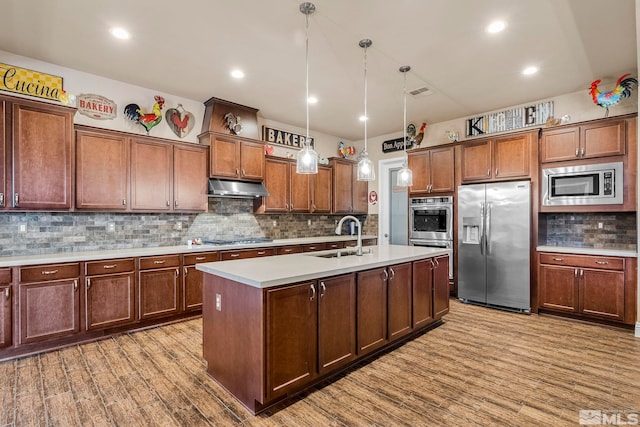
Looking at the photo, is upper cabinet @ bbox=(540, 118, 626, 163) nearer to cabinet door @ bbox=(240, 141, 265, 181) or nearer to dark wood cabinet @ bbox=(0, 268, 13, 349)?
cabinet door @ bbox=(240, 141, 265, 181)

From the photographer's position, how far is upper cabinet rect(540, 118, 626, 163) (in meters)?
3.78

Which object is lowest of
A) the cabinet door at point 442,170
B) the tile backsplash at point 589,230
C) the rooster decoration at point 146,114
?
the tile backsplash at point 589,230

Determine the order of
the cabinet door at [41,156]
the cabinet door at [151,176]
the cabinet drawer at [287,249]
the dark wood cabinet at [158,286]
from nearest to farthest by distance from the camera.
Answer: the cabinet door at [41,156] < the dark wood cabinet at [158,286] < the cabinet door at [151,176] < the cabinet drawer at [287,249]

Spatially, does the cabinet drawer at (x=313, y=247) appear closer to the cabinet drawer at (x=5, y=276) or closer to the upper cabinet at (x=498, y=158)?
the upper cabinet at (x=498, y=158)

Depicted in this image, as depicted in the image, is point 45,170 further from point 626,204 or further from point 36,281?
point 626,204

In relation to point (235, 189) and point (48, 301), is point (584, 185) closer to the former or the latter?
point (235, 189)

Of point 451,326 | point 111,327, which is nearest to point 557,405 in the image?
point 451,326

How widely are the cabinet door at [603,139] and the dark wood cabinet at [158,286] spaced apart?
5156 millimetres

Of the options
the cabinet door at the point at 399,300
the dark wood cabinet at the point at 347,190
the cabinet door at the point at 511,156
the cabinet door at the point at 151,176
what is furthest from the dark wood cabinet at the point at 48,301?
the cabinet door at the point at 511,156

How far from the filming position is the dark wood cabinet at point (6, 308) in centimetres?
284

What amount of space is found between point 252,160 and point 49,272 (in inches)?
108

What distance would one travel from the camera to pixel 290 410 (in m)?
2.16

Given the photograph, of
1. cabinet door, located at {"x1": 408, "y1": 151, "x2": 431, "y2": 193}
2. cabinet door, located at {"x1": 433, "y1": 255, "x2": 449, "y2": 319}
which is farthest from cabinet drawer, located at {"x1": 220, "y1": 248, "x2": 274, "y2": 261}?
cabinet door, located at {"x1": 408, "y1": 151, "x2": 431, "y2": 193}

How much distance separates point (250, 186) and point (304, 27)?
8.27 ft
